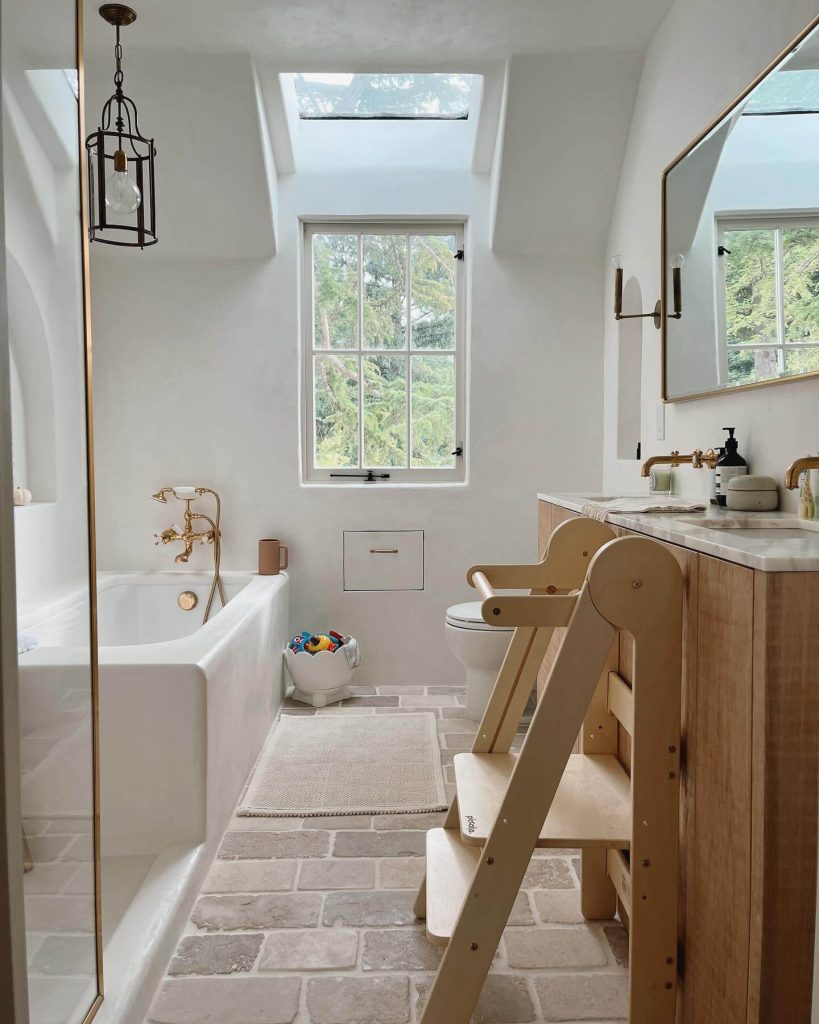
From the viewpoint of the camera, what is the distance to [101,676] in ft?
6.45

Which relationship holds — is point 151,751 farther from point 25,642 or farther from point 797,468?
point 797,468

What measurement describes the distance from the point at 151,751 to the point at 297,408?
1996 mm

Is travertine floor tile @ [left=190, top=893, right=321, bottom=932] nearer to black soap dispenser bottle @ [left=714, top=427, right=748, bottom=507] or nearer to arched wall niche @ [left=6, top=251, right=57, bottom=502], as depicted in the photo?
arched wall niche @ [left=6, top=251, right=57, bottom=502]

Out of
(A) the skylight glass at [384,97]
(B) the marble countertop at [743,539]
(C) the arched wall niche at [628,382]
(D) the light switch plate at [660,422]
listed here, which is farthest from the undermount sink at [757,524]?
(A) the skylight glass at [384,97]

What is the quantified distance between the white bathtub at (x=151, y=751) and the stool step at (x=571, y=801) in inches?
26.7

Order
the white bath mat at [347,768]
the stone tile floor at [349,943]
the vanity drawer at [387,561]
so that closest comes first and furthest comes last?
the stone tile floor at [349,943] < the white bath mat at [347,768] < the vanity drawer at [387,561]

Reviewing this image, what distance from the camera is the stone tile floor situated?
159 cm

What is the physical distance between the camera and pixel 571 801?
156 cm

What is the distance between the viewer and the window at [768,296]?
5.99 feet

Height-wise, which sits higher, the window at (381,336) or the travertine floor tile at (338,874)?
the window at (381,336)

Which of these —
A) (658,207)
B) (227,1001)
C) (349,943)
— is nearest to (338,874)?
(349,943)

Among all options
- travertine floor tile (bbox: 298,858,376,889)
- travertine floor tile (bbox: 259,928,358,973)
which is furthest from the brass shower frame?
travertine floor tile (bbox: 298,858,376,889)

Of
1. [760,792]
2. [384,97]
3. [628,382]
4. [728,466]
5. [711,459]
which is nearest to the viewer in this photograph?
[760,792]

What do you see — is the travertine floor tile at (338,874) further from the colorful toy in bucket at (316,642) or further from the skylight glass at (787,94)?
the skylight glass at (787,94)
